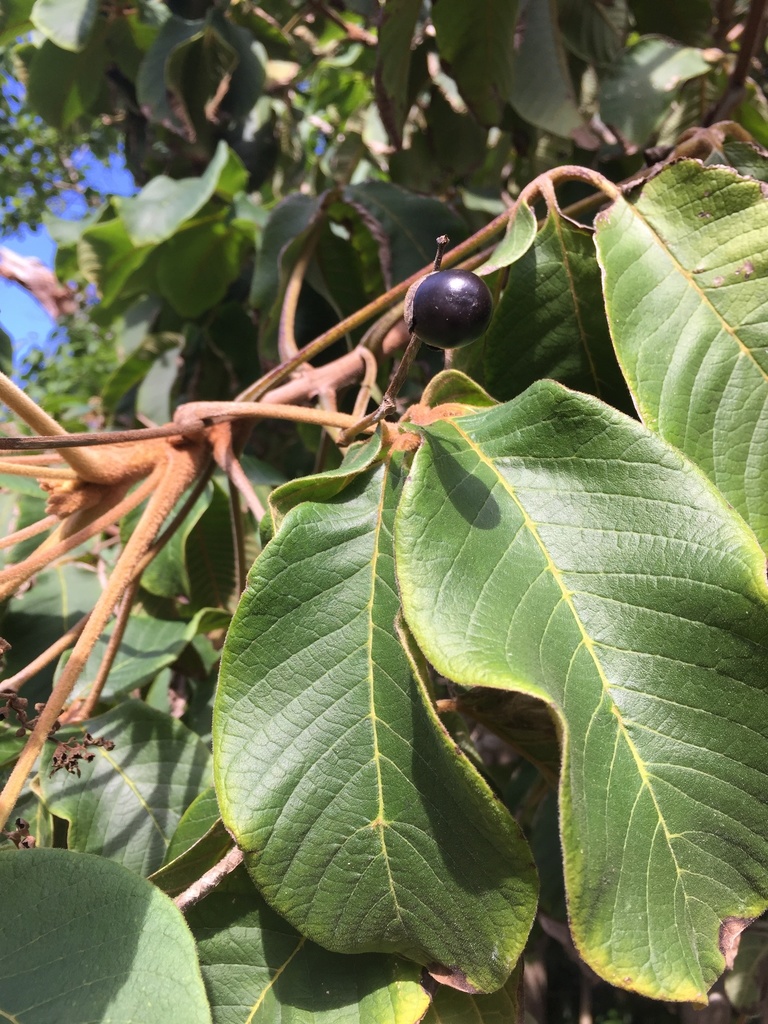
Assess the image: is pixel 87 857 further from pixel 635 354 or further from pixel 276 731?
pixel 635 354

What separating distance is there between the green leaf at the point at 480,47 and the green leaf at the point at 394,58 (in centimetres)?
5

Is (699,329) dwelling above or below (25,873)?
above

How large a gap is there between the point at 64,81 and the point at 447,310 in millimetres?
1783

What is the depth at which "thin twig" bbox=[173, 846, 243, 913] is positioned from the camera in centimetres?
57

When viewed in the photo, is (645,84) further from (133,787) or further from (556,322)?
(133,787)

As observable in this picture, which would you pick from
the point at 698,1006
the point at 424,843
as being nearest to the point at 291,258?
the point at 424,843

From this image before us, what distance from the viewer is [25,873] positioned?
1.77ft

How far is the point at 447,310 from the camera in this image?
17.8 inches

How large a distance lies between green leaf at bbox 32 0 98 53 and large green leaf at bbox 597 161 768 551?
1.32 m

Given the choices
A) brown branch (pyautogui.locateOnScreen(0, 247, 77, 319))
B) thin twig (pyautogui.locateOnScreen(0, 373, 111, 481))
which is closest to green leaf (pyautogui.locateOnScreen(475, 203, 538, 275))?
thin twig (pyautogui.locateOnScreen(0, 373, 111, 481))

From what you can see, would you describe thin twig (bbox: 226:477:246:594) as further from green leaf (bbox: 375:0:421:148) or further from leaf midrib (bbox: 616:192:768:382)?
green leaf (bbox: 375:0:421:148)

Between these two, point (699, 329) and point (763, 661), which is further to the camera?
point (699, 329)

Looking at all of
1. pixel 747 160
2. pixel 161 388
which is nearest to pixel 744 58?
pixel 747 160

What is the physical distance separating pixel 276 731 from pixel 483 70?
1.11 meters
